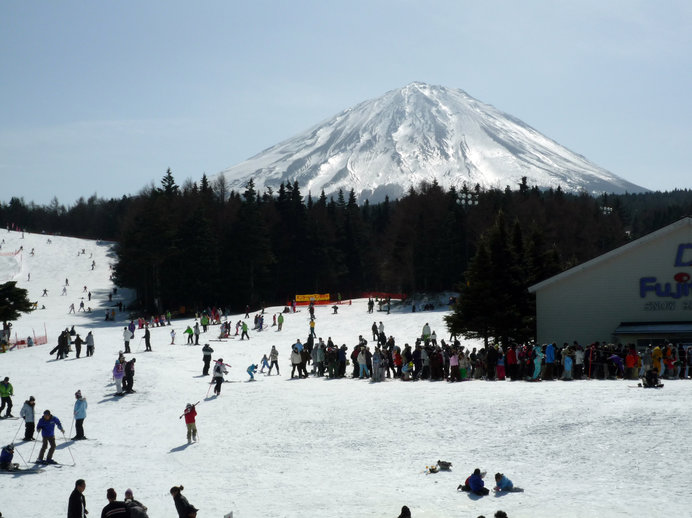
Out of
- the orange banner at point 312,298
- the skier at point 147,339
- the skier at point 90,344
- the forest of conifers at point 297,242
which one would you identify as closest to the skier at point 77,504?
the skier at point 90,344

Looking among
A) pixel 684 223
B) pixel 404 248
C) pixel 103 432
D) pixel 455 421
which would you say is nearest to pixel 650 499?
pixel 455 421

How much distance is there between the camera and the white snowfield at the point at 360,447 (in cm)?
1492

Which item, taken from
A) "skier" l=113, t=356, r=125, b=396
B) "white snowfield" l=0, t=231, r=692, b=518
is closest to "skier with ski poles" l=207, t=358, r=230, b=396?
"white snowfield" l=0, t=231, r=692, b=518

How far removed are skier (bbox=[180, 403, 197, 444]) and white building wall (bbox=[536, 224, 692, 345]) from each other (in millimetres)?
17705

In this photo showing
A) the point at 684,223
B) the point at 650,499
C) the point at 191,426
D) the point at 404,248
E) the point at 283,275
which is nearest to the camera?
the point at 650,499

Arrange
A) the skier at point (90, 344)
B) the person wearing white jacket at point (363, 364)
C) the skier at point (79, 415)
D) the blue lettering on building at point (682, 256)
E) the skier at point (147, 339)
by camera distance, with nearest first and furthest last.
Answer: the skier at point (79, 415)
the person wearing white jacket at point (363, 364)
the blue lettering on building at point (682, 256)
the skier at point (90, 344)
the skier at point (147, 339)

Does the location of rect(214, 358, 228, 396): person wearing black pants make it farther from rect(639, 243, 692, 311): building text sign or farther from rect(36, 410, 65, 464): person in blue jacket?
rect(639, 243, 692, 311): building text sign

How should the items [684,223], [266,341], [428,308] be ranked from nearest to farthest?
1. [684,223]
2. [266,341]
3. [428,308]

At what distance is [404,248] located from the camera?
73.8m

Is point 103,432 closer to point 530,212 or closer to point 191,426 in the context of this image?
point 191,426

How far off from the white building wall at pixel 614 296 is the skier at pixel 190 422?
17.7 meters

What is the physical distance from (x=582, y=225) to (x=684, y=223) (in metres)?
50.5

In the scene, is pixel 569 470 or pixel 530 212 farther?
pixel 530 212

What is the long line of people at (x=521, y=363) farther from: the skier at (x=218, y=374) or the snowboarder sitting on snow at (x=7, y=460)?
the snowboarder sitting on snow at (x=7, y=460)
